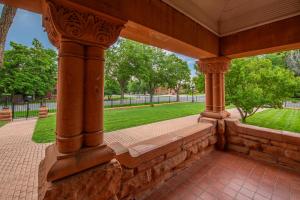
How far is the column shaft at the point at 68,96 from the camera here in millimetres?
1424

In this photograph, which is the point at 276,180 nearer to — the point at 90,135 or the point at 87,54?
the point at 90,135

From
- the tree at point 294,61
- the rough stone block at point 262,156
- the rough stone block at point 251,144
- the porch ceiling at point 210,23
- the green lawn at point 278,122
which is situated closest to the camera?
the porch ceiling at point 210,23

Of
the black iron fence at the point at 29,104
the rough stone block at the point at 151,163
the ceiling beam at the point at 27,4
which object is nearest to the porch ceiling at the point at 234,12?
the ceiling beam at the point at 27,4

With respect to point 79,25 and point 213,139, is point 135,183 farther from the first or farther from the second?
point 213,139

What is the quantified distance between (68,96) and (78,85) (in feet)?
0.46

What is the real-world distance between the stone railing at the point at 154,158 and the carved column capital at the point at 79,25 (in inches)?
55.3

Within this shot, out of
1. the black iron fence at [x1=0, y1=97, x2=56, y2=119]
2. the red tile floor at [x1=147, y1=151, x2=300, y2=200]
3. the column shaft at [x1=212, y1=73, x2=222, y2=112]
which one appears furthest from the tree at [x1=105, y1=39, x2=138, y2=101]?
the red tile floor at [x1=147, y1=151, x2=300, y2=200]

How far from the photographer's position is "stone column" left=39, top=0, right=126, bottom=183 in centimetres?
137

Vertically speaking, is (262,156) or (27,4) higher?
(27,4)

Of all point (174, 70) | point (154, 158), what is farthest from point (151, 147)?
point (174, 70)

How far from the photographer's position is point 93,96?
1.58m

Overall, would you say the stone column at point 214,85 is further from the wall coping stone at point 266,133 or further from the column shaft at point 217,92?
the wall coping stone at point 266,133

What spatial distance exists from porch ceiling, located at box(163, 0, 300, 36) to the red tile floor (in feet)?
9.35

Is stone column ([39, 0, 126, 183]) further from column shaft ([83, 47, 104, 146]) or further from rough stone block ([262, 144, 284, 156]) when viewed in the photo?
rough stone block ([262, 144, 284, 156])
